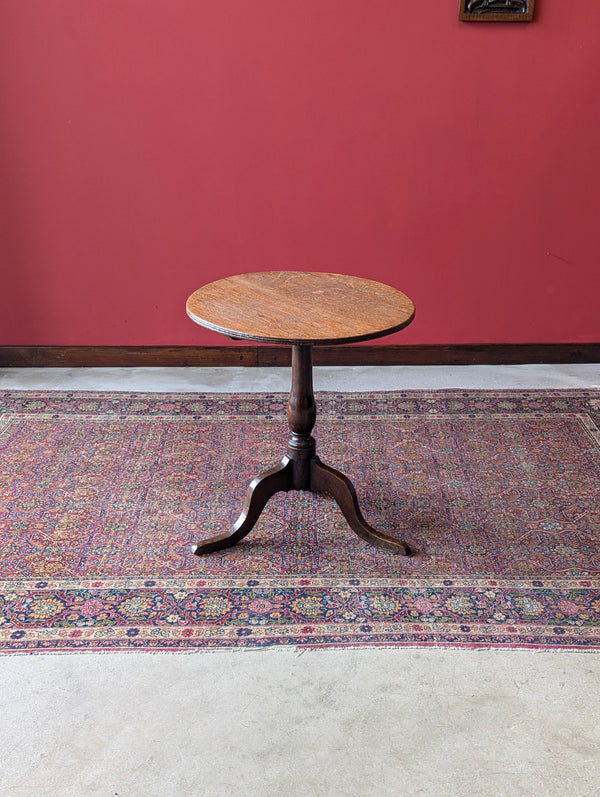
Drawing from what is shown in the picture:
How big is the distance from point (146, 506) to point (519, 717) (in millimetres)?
1507

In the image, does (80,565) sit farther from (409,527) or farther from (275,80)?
(275,80)

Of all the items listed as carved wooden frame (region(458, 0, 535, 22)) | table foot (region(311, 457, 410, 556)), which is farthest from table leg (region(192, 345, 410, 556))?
carved wooden frame (region(458, 0, 535, 22))

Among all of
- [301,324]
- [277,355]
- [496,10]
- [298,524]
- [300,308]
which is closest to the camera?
[301,324]

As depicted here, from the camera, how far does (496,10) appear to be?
387cm

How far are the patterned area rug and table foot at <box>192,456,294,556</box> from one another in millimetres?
46

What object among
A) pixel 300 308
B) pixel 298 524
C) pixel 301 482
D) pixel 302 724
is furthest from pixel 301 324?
pixel 302 724

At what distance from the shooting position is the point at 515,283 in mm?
4285

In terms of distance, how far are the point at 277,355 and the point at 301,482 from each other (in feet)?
5.06

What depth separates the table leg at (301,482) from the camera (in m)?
2.82

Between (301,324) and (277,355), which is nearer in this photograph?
(301,324)

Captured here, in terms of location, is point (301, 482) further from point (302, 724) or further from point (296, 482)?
point (302, 724)

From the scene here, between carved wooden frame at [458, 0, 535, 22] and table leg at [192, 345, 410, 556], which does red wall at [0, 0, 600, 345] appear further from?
table leg at [192, 345, 410, 556]

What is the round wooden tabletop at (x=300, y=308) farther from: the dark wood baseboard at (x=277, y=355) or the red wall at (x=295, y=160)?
the dark wood baseboard at (x=277, y=355)

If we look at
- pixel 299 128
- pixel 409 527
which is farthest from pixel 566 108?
pixel 409 527
